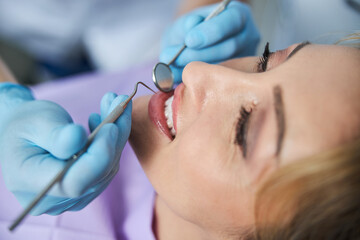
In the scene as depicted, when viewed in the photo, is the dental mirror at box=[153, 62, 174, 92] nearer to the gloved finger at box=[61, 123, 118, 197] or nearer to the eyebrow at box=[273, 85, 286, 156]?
the gloved finger at box=[61, 123, 118, 197]

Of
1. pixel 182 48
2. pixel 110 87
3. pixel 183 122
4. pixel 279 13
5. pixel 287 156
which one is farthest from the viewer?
pixel 279 13

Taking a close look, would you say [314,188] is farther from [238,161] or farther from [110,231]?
[110,231]

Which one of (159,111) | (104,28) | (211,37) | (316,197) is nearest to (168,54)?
(211,37)

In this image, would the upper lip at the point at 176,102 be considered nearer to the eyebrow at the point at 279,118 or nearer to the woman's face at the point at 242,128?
the woman's face at the point at 242,128

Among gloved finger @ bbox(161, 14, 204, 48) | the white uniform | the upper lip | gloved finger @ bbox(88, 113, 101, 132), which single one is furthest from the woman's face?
the white uniform

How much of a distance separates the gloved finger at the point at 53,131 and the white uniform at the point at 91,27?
93 cm

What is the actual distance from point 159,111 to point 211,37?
1.15ft

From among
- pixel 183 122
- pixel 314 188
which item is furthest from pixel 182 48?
pixel 314 188

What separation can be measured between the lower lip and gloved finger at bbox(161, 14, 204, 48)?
0.31 m

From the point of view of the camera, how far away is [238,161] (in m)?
0.66

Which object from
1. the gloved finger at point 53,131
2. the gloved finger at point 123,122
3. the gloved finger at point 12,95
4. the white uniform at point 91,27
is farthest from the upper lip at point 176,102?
the white uniform at point 91,27

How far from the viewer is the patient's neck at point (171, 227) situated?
83 centimetres

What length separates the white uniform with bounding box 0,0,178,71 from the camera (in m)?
1.53

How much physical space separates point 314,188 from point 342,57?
31cm
